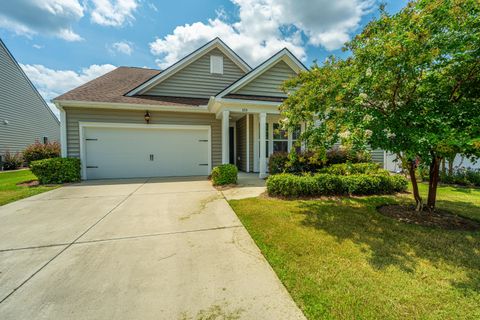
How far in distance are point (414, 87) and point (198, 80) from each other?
9554mm

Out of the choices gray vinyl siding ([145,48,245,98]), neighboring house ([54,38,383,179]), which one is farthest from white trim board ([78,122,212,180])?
gray vinyl siding ([145,48,245,98])

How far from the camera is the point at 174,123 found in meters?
9.33

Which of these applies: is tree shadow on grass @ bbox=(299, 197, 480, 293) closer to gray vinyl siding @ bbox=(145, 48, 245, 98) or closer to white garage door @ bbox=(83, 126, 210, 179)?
white garage door @ bbox=(83, 126, 210, 179)

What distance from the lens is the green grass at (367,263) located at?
1800mm

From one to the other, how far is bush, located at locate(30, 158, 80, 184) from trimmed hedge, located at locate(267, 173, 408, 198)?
771 cm

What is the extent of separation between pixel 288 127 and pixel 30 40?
1503 cm

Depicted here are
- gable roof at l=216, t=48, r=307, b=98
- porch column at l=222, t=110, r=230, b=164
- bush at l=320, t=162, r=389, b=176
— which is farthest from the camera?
gable roof at l=216, t=48, r=307, b=98

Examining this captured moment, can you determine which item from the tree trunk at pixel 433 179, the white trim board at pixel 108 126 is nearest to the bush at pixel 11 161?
the white trim board at pixel 108 126

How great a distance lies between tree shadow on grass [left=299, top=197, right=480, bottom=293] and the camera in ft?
8.05

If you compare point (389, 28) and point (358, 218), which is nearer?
point (389, 28)

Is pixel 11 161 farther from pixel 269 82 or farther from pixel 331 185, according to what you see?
pixel 331 185

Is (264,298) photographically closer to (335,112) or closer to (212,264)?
(212,264)

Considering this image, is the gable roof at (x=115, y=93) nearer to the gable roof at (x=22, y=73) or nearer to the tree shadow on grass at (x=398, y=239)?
the tree shadow on grass at (x=398, y=239)

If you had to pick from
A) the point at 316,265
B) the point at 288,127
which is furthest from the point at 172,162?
the point at 316,265
